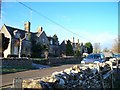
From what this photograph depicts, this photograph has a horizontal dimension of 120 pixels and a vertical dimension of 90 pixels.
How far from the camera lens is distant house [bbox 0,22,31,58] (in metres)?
54.3

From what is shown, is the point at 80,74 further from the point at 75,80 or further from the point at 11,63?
the point at 11,63

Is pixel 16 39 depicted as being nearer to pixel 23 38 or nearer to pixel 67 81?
pixel 23 38

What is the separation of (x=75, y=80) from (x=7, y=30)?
159ft

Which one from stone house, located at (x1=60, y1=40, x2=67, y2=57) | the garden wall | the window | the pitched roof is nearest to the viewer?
the garden wall

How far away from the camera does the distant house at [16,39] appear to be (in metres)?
54.3

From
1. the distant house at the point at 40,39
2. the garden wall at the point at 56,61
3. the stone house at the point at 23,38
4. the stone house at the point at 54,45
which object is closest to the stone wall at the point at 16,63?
the garden wall at the point at 56,61

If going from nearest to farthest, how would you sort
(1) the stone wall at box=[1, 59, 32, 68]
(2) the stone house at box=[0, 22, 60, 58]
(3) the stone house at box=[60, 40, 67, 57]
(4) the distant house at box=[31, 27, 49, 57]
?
(1) the stone wall at box=[1, 59, 32, 68], (2) the stone house at box=[0, 22, 60, 58], (4) the distant house at box=[31, 27, 49, 57], (3) the stone house at box=[60, 40, 67, 57]

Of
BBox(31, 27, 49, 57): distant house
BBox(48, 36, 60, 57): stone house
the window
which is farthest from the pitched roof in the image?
BBox(48, 36, 60, 57): stone house

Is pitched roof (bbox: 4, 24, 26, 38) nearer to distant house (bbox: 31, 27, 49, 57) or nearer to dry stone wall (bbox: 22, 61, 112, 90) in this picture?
distant house (bbox: 31, 27, 49, 57)

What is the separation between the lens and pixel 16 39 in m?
56.4

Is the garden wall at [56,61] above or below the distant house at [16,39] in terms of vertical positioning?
below

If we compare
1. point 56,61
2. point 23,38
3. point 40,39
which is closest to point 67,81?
point 56,61

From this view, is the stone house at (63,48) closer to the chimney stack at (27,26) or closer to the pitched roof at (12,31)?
the chimney stack at (27,26)

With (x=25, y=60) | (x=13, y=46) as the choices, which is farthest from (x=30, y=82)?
(x=13, y=46)
